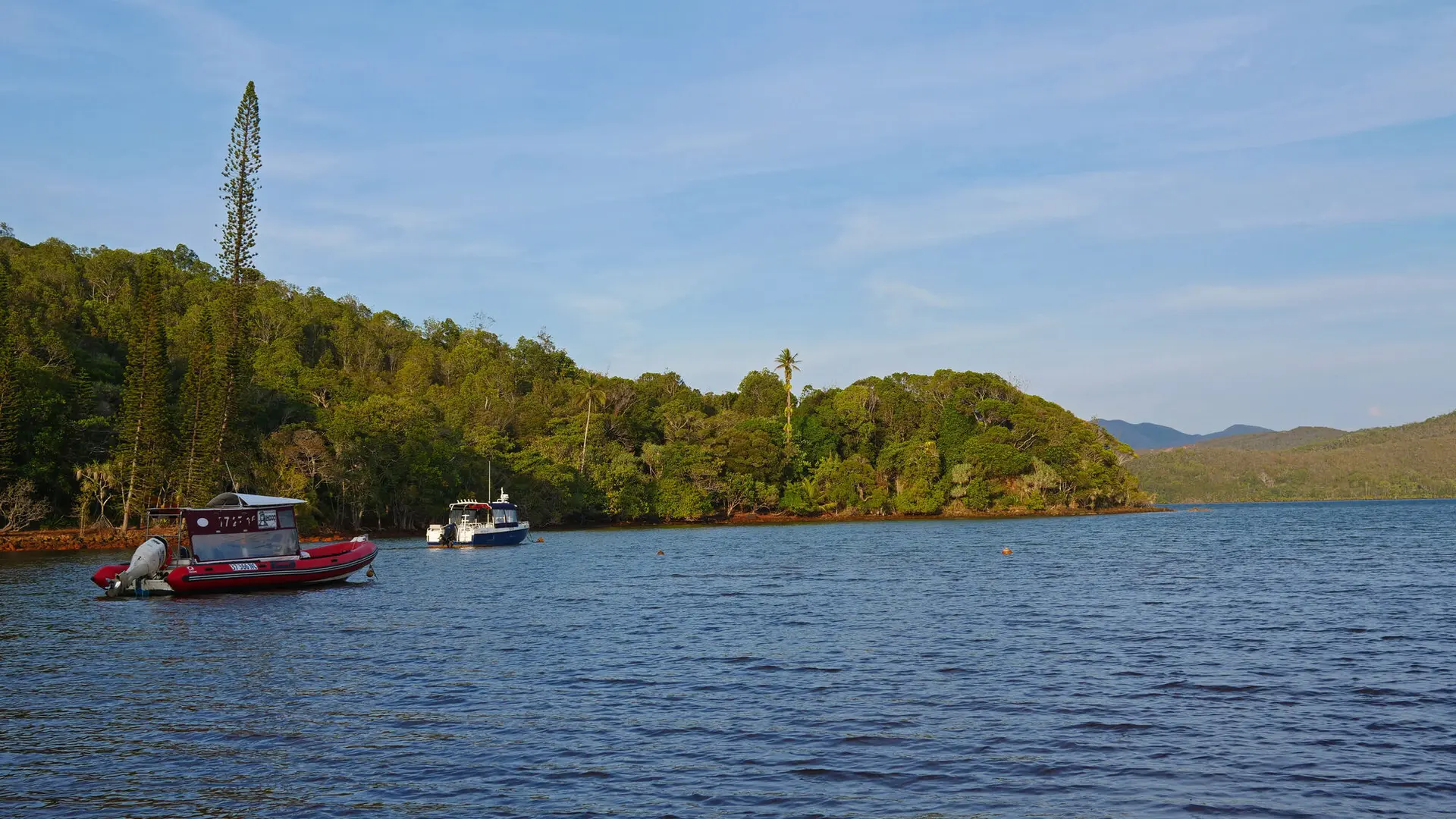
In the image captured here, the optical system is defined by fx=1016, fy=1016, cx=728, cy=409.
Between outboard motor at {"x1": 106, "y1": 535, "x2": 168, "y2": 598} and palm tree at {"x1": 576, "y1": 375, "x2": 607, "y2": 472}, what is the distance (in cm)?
6413

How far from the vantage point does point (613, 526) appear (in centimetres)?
10062

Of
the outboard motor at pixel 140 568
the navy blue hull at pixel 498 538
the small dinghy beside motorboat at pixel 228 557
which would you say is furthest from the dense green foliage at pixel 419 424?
the outboard motor at pixel 140 568

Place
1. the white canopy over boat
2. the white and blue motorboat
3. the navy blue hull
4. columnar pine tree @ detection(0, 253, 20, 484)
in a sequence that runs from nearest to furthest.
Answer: the white canopy over boat, columnar pine tree @ detection(0, 253, 20, 484), the white and blue motorboat, the navy blue hull

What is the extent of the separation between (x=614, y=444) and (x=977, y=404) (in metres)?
46.4

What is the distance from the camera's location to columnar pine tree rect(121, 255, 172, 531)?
6606 centimetres

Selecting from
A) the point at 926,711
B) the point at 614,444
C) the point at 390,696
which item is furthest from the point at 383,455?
the point at 926,711

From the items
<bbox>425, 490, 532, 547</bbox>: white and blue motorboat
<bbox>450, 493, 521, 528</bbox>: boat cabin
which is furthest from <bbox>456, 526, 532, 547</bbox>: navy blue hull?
<bbox>450, 493, 521, 528</bbox>: boat cabin

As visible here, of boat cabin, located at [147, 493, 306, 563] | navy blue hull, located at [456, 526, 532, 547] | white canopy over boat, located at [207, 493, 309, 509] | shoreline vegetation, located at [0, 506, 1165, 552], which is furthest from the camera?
navy blue hull, located at [456, 526, 532, 547]

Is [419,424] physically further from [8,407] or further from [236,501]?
[236,501]

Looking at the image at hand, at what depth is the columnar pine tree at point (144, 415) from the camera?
6606 centimetres

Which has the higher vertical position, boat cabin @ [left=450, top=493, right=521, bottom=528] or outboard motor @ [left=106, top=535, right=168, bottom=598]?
boat cabin @ [left=450, top=493, right=521, bottom=528]

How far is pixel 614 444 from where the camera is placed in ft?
346

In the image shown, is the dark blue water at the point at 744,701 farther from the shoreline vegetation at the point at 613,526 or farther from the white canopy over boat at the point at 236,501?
the shoreline vegetation at the point at 613,526

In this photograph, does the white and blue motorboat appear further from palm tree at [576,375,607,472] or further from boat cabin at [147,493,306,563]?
palm tree at [576,375,607,472]
